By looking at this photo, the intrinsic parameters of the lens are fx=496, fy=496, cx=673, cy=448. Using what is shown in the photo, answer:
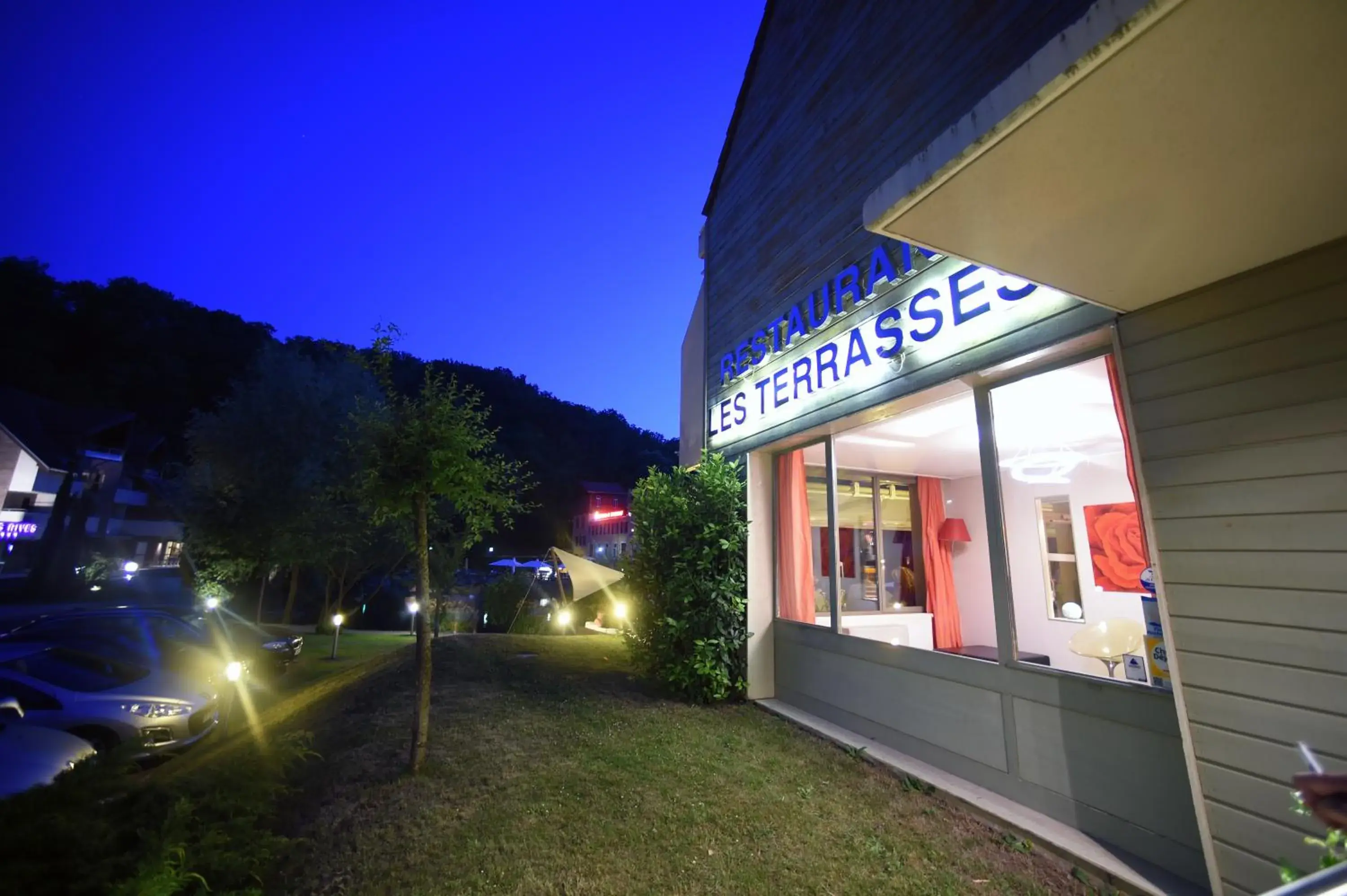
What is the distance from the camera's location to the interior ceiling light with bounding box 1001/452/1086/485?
226 inches

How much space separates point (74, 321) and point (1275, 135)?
4642 cm

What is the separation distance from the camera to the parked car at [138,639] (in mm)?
5887

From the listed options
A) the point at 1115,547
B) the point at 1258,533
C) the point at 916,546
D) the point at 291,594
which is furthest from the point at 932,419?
the point at 291,594

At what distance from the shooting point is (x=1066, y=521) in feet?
19.9

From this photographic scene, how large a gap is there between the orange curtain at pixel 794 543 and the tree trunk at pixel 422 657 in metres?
3.90

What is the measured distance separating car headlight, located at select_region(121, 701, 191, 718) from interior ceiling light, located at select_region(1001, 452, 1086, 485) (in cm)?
973

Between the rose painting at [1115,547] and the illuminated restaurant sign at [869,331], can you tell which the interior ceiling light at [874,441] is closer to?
the illuminated restaurant sign at [869,331]

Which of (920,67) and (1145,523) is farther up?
(920,67)

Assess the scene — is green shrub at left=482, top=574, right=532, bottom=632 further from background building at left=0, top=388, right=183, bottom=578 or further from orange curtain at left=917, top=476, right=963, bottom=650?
orange curtain at left=917, top=476, right=963, bottom=650

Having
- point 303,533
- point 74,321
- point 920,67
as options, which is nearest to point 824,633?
point 920,67

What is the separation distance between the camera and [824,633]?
5.32 m

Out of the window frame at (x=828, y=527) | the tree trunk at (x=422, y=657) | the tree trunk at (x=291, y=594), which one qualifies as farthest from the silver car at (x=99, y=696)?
the tree trunk at (x=291, y=594)

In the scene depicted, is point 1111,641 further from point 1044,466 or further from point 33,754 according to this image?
point 33,754

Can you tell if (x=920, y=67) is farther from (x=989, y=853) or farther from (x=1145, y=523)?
(x=989, y=853)
